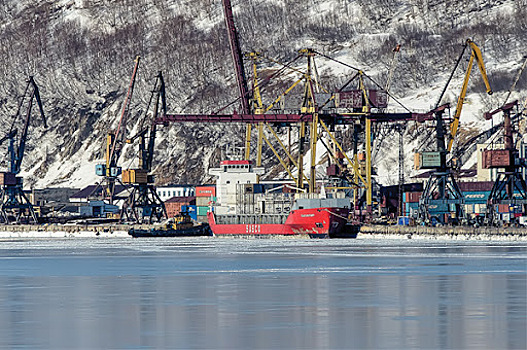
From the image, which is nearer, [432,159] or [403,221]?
[432,159]

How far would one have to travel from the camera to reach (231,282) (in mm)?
51125

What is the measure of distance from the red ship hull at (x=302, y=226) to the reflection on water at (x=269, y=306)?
73068mm

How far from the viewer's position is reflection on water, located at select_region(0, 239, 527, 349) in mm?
30453

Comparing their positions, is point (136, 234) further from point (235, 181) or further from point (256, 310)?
point (256, 310)

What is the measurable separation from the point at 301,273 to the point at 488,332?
27174 millimetres

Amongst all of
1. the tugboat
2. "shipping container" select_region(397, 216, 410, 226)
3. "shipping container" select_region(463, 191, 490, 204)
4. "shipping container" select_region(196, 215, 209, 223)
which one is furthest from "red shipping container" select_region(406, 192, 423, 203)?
"shipping container" select_region(196, 215, 209, 223)

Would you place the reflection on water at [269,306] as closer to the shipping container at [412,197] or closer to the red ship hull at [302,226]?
the red ship hull at [302,226]

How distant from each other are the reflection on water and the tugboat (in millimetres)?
88706

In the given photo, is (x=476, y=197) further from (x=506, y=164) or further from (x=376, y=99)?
(x=506, y=164)

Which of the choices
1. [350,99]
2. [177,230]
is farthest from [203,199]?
[350,99]

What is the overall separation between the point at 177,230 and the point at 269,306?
4675 inches

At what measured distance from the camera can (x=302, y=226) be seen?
475 ft

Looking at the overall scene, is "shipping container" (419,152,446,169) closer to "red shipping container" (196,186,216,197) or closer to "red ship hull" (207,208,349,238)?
"red ship hull" (207,208,349,238)

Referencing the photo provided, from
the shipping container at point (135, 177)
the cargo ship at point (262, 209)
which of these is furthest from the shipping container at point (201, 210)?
the cargo ship at point (262, 209)
